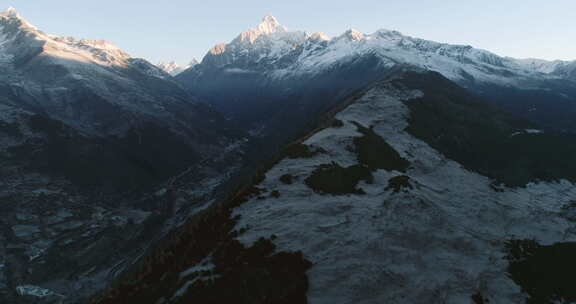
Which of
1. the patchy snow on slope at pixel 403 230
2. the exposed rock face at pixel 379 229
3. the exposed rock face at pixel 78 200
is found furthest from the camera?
the exposed rock face at pixel 78 200

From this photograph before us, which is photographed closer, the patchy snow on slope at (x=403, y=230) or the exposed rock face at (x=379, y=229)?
the exposed rock face at (x=379, y=229)

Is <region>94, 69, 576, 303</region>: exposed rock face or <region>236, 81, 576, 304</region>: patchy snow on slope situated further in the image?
<region>236, 81, 576, 304</region>: patchy snow on slope

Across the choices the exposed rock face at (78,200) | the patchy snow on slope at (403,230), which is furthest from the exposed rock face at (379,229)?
the exposed rock face at (78,200)

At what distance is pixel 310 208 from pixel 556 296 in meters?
28.8

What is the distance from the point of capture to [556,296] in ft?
113

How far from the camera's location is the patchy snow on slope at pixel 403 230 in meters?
30.6

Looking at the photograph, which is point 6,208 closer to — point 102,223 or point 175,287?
point 102,223

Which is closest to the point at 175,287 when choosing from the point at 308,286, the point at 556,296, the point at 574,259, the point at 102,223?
the point at 308,286

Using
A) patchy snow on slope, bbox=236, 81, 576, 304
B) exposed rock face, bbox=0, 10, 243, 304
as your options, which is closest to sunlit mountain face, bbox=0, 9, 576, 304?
patchy snow on slope, bbox=236, 81, 576, 304

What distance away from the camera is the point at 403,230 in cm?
3981

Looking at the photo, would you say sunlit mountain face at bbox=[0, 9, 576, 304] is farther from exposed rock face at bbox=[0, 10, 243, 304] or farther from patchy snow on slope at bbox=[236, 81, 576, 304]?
exposed rock face at bbox=[0, 10, 243, 304]

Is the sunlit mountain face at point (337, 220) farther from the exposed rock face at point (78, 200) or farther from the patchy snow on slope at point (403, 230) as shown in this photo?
the exposed rock face at point (78, 200)

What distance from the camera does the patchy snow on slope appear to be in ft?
100

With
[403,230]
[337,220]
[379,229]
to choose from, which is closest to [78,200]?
[337,220]
